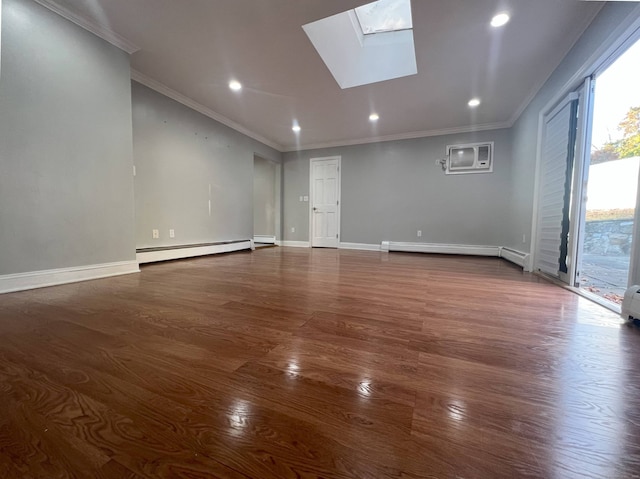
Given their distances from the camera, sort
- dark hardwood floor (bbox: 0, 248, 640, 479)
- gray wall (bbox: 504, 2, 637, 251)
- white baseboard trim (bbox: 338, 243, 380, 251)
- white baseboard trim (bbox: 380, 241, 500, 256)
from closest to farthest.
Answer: dark hardwood floor (bbox: 0, 248, 640, 479)
gray wall (bbox: 504, 2, 637, 251)
white baseboard trim (bbox: 380, 241, 500, 256)
white baseboard trim (bbox: 338, 243, 380, 251)

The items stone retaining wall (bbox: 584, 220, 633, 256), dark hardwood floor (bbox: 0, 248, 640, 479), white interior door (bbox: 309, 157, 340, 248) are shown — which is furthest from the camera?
white interior door (bbox: 309, 157, 340, 248)

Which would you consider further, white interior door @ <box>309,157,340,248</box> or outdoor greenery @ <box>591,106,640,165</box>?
white interior door @ <box>309,157,340,248</box>

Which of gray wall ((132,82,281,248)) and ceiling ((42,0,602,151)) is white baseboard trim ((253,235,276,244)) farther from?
ceiling ((42,0,602,151))

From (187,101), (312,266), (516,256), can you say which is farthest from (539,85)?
(187,101)

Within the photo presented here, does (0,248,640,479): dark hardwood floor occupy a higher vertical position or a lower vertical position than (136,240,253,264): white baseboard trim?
lower

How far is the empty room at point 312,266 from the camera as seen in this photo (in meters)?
0.62

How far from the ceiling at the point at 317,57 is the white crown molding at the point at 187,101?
1 centimetres

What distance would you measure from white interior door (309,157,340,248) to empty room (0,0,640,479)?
788 millimetres

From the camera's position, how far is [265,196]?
6250 millimetres

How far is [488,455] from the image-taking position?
21.9 inches

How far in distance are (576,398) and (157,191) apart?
3.91 meters

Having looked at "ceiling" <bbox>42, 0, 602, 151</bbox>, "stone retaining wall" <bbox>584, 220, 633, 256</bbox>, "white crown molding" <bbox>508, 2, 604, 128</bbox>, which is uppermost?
"ceiling" <bbox>42, 0, 602, 151</bbox>

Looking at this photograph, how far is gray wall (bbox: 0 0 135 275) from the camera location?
1798 mm

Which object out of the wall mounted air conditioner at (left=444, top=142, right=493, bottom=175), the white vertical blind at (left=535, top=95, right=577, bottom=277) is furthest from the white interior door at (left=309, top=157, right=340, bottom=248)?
the white vertical blind at (left=535, top=95, right=577, bottom=277)
